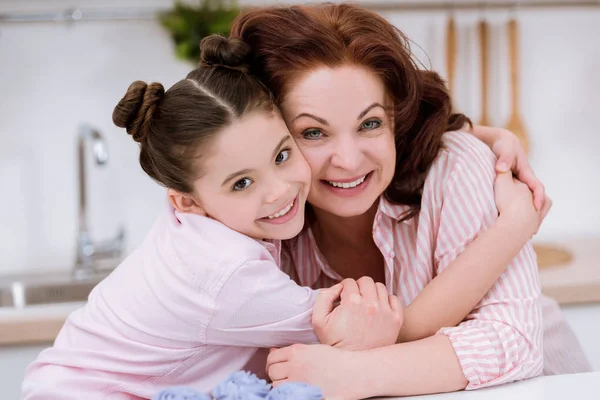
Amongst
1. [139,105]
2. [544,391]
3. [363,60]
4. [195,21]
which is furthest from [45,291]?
[544,391]

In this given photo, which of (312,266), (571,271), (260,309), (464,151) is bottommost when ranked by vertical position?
(571,271)

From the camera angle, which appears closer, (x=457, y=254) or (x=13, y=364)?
(x=457, y=254)

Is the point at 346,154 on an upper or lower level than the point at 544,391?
upper

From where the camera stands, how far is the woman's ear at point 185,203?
115 centimetres

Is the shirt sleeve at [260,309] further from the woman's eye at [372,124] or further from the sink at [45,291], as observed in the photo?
the sink at [45,291]

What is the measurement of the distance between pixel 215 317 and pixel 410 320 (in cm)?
29

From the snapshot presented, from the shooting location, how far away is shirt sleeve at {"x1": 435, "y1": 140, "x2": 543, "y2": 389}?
1.01 m

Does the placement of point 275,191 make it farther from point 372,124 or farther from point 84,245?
point 84,245

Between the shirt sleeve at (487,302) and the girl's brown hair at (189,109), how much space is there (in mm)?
329

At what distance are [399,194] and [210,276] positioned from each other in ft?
1.34

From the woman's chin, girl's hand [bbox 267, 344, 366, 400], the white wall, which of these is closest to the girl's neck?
the woman's chin

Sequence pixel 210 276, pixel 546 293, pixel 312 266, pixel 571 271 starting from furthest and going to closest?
pixel 571 271
pixel 546 293
pixel 312 266
pixel 210 276

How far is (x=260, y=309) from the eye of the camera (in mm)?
1015

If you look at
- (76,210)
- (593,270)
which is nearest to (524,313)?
(593,270)
